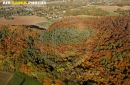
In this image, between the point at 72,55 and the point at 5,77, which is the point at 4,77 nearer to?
the point at 5,77

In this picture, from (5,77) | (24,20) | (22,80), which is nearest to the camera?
(22,80)

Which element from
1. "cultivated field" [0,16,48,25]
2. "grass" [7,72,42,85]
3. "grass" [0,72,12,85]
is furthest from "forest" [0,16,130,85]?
"cultivated field" [0,16,48,25]

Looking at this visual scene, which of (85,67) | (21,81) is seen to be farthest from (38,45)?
(85,67)

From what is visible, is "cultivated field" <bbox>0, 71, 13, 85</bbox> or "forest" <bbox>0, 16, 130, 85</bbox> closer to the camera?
"forest" <bbox>0, 16, 130, 85</bbox>

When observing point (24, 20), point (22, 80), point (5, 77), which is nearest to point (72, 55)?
point (22, 80)

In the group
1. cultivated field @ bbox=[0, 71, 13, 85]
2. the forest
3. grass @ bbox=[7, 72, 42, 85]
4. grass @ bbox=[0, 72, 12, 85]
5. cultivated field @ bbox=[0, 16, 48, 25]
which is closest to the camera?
→ the forest

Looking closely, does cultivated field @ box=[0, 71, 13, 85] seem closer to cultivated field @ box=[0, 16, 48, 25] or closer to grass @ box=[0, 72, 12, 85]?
grass @ box=[0, 72, 12, 85]

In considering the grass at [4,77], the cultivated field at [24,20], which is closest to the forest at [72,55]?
the grass at [4,77]

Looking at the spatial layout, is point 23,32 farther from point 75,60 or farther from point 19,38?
point 75,60

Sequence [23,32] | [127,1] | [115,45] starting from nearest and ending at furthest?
[115,45], [23,32], [127,1]
